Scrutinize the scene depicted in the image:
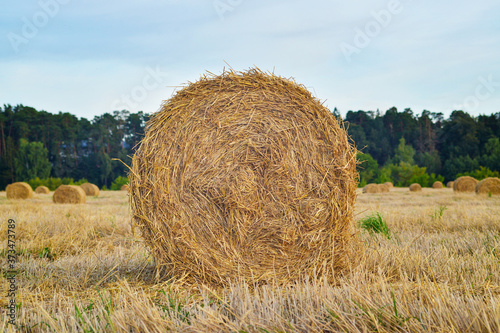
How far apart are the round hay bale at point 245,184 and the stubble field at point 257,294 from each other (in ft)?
0.82

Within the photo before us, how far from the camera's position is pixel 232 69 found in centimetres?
409

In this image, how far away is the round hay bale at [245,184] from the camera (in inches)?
151

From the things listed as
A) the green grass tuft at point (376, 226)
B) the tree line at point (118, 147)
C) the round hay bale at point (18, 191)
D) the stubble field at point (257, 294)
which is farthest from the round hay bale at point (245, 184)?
the tree line at point (118, 147)

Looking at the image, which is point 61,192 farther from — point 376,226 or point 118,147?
point 118,147

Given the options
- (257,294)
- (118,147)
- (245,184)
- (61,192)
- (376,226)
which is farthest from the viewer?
(118,147)

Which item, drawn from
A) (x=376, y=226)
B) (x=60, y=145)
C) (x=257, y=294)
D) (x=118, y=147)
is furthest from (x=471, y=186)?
(x=60, y=145)

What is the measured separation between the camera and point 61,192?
615 inches

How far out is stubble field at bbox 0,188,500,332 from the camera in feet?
7.67

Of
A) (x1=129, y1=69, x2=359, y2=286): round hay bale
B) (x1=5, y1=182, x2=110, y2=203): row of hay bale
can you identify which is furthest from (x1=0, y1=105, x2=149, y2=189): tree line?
(x1=129, y1=69, x2=359, y2=286): round hay bale

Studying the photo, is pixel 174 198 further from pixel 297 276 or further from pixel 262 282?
pixel 297 276

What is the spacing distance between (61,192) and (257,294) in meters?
14.9

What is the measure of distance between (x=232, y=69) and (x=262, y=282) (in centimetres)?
224

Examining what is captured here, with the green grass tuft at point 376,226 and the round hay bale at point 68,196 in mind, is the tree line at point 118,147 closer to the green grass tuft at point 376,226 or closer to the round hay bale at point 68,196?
the round hay bale at point 68,196

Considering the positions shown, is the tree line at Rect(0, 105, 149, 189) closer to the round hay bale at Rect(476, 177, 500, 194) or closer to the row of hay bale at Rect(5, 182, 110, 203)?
the row of hay bale at Rect(5, 182, 110, 203)
